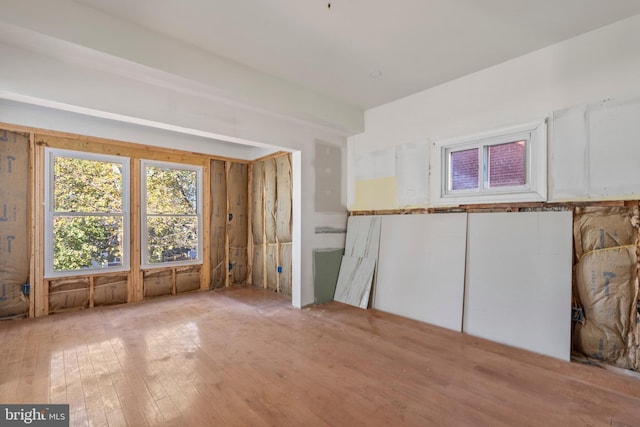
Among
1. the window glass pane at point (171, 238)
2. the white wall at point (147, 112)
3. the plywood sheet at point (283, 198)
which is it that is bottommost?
the window glass pane at point (171, 238)

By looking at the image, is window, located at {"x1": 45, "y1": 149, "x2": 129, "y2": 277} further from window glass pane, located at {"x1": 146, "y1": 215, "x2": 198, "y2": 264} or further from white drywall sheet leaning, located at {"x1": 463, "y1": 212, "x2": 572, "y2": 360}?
white drywall sheet leaning, located at {"x1": 463, "y1": 212, "x2": 572, "y2": 360}

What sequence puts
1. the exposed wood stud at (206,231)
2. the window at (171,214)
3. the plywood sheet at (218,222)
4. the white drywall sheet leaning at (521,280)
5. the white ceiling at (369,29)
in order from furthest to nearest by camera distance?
the plywood sheet at (218,222) → the exposed wood stud at (206,231) → the window at (171,214) → the white drywall sheet leaning at (521,280) → the white ceiling at (369,29)

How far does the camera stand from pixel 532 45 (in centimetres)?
286

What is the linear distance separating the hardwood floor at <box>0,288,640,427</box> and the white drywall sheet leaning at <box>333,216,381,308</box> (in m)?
0.75

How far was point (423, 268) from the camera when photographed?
12.2 ft

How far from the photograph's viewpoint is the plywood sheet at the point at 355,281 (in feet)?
14.0

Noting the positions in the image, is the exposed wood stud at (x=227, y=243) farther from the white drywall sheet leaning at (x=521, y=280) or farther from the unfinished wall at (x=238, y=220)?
the white drywall sheet leaning at (x=521, y=280)

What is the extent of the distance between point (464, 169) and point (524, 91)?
995mm

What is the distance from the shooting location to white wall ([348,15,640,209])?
2.53 m

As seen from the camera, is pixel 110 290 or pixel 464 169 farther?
pixel 110 290

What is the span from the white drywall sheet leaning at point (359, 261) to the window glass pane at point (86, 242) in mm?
3584

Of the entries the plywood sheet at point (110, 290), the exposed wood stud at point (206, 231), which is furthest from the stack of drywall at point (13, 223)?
the exposed wood stud at point (206, 231)

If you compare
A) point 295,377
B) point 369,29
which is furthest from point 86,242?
point 369,29

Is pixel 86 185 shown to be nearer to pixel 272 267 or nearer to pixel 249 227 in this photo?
pixel 249 227
